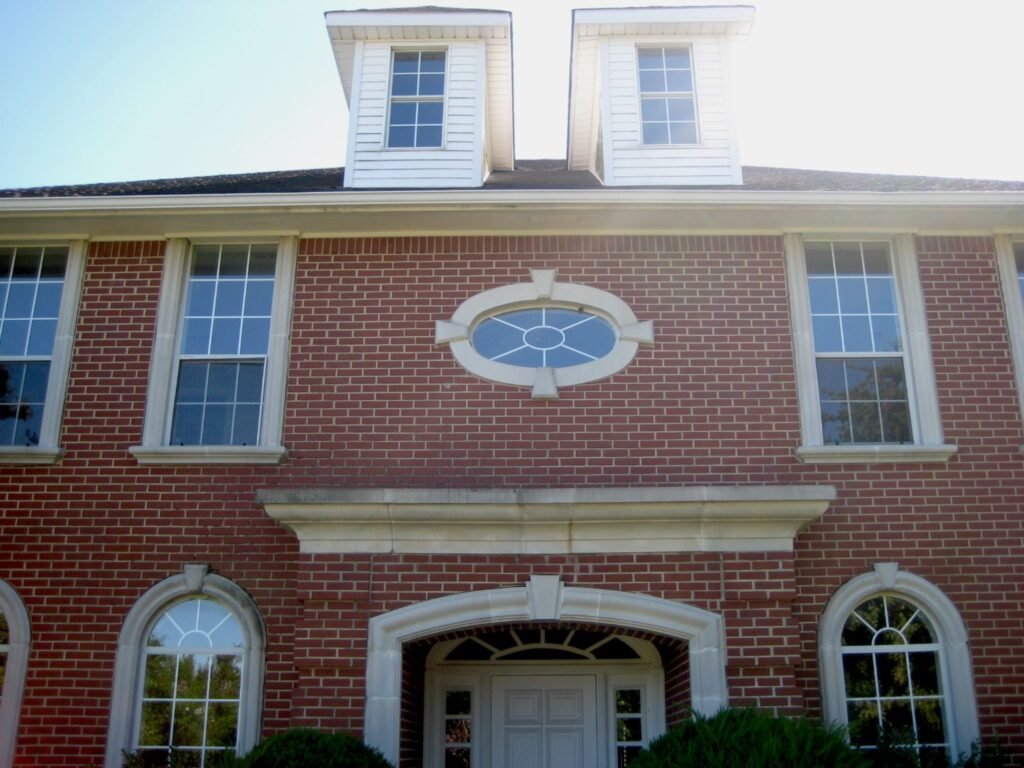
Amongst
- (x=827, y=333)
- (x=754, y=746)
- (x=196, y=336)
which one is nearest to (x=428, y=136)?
(x=196, y=336)

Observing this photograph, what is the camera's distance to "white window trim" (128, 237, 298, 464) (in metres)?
8.99

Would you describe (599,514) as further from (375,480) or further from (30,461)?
(30,461)

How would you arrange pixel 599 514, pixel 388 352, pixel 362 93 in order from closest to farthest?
pixel 599 514, pixel 388 352, pixel 362 93

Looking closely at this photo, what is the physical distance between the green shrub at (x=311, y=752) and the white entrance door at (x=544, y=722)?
191cm

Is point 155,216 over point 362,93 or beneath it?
beneath

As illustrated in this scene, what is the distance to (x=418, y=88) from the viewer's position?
36.8 ft

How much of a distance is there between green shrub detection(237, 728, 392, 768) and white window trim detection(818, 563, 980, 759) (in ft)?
11.8

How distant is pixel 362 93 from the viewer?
11109mm

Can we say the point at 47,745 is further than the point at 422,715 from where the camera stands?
No

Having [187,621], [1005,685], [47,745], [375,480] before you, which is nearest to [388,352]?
[375,480]

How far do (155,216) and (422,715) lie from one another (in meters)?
5.16

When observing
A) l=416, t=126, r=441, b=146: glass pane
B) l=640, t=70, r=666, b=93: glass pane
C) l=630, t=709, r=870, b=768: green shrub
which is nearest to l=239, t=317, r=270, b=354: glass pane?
l=416, t=126, r=441, b=146: glass pane

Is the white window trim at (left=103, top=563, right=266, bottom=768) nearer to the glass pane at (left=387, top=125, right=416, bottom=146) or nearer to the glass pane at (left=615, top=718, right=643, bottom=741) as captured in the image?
the glass pane at (left=615, top=718, right=643, bottom=741)

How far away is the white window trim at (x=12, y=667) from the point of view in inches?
327
